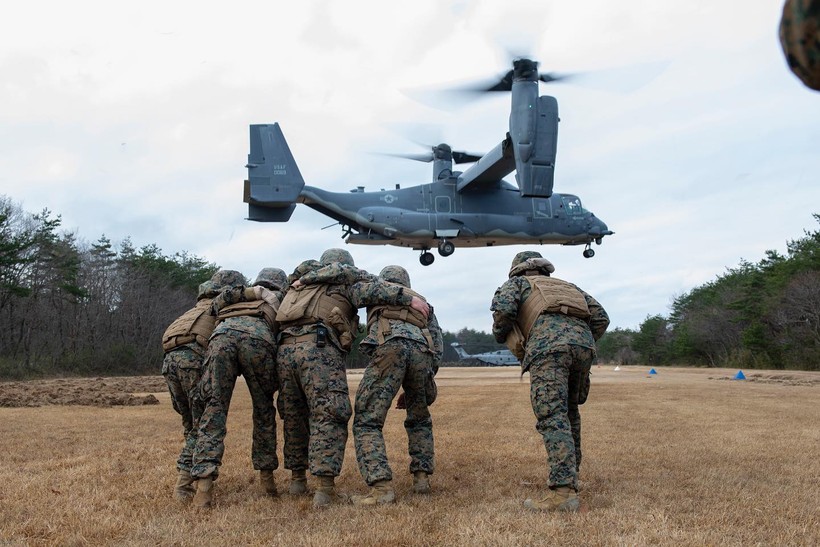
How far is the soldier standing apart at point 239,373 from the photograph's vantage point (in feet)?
15.3

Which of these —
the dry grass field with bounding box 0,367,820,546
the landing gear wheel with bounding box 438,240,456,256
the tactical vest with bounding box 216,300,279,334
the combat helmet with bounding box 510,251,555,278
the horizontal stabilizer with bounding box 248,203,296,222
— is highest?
the horizontal stabilizer with bounding box 248,203,296,222

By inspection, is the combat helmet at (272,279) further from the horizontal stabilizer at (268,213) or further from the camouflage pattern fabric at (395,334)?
the horizontal stabilizer at (268,213)

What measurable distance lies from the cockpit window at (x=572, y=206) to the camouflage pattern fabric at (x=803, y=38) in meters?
25.3

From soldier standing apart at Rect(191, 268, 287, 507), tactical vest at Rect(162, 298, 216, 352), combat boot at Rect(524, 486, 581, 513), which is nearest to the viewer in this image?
combat boot at Rect(524, 486, 581, 513)

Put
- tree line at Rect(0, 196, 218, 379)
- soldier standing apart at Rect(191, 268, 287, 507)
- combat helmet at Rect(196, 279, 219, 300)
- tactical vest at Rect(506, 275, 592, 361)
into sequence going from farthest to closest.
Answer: tree line at Rect(0, 196, 218, 379) < combat helmet at Rect(196, 279, 219, 300) < tactical vest at Rect(506, 275, 592, 361) < soldier standing apart at Rect(191, 268, 287, 507)

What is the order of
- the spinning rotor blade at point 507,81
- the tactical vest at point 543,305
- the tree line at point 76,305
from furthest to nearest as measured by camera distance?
the tree line at point 76,305 < the spinning rotor blade at point 507,81 < the tactical vest at point 543,305

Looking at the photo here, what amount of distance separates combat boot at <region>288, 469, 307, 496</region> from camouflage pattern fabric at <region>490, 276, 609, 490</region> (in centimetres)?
187

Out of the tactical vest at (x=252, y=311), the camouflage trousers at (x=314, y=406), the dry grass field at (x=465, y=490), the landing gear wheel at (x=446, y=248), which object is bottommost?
the dry grass field at (x=465, y=490)

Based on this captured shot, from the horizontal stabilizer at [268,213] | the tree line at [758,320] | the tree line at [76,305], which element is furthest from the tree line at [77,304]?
the tree line at [758,320]

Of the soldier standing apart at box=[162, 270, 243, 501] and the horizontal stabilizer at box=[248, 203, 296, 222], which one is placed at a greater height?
the horizontal stabilizer at box=[248, 203, 296, 222]

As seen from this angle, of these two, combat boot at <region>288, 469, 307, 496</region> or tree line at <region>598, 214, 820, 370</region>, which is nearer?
combat boot at <region>288, 469, 307, 496</region>

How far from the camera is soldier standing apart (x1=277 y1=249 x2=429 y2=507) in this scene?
186 inches

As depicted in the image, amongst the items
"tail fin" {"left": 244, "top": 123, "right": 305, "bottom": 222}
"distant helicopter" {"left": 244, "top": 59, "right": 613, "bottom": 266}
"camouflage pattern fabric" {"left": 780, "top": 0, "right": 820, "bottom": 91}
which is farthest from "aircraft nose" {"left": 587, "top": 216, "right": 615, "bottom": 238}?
"camouflage pattern fabric" {"left": 780, "top": 0, "right": 820, "bottom": 91}

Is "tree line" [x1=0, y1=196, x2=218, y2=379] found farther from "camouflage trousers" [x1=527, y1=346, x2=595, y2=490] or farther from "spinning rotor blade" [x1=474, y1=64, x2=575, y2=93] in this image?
"camouflage trousers" [x1=527, y1=346, x2=595, y2=490]
